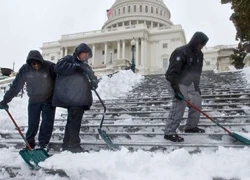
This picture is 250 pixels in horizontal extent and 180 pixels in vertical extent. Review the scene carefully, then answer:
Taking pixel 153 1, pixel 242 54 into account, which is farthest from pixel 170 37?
pixel 242 54

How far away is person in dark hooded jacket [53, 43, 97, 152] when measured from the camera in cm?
432

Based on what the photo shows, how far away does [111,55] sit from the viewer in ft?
205

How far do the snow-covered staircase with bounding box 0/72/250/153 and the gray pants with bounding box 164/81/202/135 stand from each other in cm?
24

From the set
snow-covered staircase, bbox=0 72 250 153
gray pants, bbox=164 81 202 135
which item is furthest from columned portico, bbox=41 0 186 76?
gray pants, bbox=164 81 202 135

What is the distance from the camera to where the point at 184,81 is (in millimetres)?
4867

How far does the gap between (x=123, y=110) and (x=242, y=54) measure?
16527 mm

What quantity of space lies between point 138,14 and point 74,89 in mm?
71473

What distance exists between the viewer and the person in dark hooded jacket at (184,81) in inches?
183

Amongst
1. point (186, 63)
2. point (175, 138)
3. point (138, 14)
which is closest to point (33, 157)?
point (175, 138)

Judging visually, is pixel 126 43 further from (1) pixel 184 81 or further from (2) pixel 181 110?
(2) pixel 181 110

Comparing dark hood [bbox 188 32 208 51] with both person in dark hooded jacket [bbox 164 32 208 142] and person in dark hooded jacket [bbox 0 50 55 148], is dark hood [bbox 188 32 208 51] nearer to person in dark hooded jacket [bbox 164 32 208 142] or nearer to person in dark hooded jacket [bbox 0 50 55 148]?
person in dark hooded jacket [bbox 164 32 208 142]

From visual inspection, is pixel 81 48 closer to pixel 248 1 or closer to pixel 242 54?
pixel 248 1

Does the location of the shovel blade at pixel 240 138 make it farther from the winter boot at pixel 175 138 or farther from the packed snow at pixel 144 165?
the winter boot at pixel 175 138

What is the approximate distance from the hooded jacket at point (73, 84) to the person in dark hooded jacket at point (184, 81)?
1.32m
